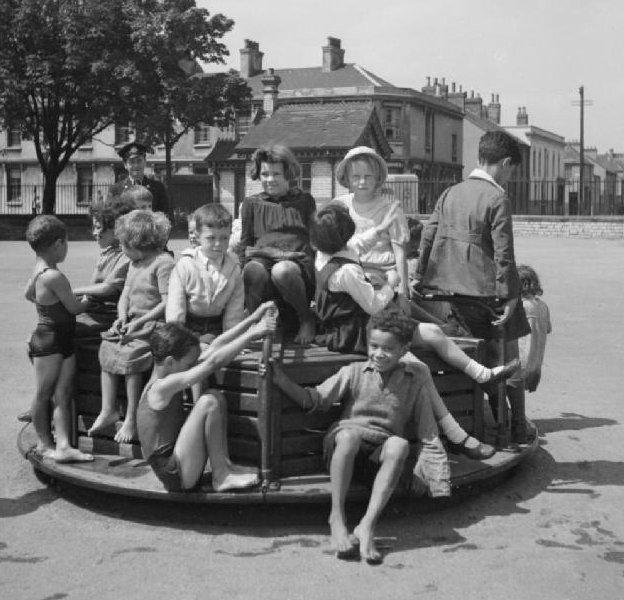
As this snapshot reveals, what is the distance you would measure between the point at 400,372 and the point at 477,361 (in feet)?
2.72

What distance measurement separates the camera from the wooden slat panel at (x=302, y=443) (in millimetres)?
5191

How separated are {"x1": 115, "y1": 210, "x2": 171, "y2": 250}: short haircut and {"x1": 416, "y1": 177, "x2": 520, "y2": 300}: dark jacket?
5.39ft

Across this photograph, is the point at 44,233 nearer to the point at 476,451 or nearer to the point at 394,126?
the point at 476,451

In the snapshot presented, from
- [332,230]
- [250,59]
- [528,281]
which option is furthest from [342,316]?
[250,59]

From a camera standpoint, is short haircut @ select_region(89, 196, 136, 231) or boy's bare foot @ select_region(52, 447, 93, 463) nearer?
boy's bare foot @ select_region(52, 447, 93, 463)

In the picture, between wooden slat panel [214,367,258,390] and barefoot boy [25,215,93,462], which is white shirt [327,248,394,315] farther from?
barefoot boy [25,215,93,462]

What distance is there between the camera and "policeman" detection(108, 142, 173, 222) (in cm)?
791

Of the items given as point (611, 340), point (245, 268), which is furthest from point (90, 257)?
point (245, 268)

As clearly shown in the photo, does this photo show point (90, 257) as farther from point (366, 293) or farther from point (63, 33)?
point (366, 293)

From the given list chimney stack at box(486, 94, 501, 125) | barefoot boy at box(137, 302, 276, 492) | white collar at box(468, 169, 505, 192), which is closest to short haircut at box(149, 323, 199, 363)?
barefoot boy at box(137, 302, 276, 492)

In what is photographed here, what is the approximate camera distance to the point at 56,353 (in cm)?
577

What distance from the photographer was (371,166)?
20.2ft

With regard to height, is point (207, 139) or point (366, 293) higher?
point (207, 139)

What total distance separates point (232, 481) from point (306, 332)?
1.23 metres
